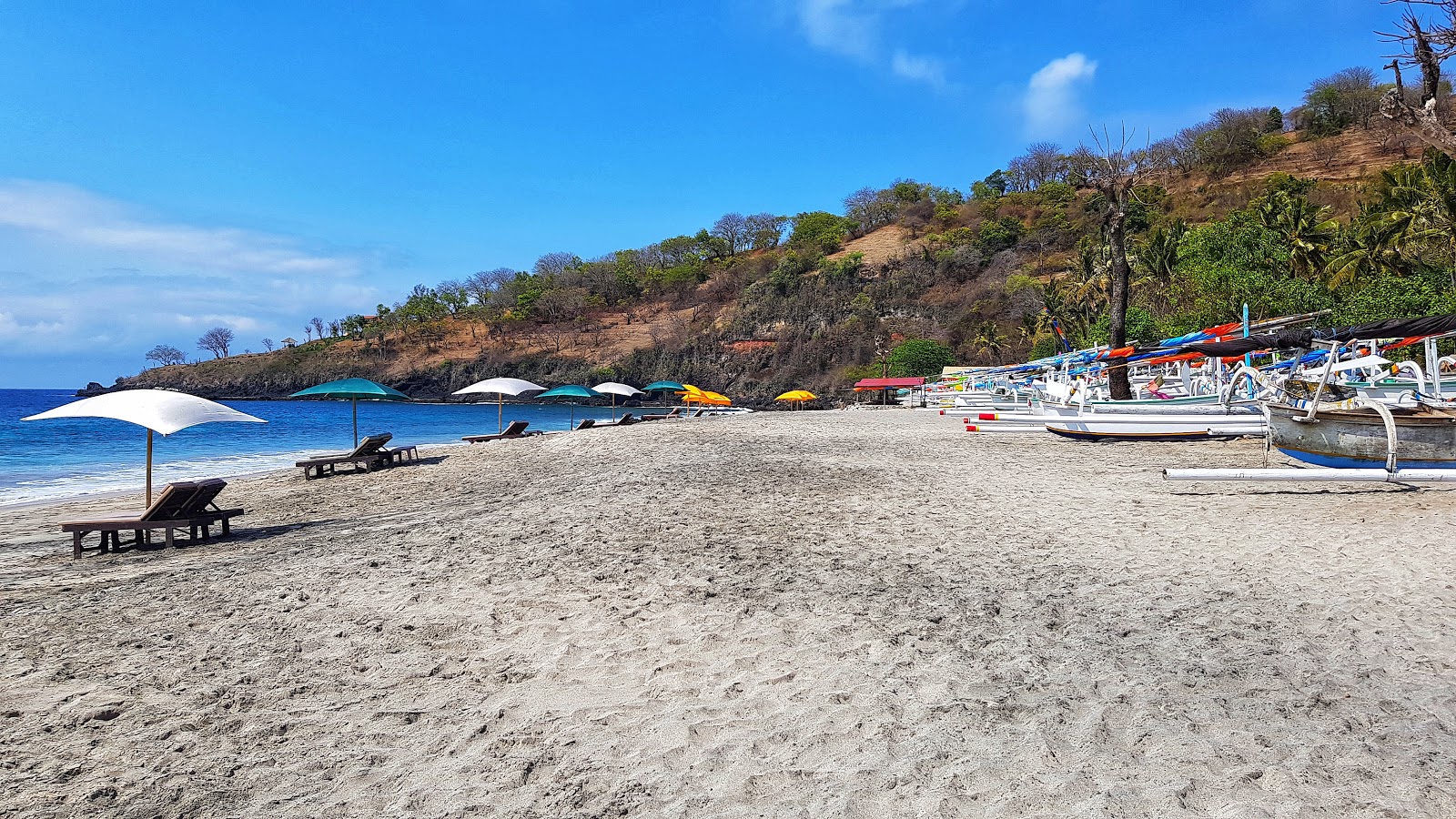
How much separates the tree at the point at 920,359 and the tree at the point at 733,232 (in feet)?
197

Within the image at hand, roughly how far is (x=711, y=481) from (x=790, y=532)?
11.4ft

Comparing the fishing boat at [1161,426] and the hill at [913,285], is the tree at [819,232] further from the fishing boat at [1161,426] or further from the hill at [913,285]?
the fishing boat at [1161,426]

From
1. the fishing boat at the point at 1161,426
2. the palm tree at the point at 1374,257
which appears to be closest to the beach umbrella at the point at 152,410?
the fishing boat at the point at 1161,426

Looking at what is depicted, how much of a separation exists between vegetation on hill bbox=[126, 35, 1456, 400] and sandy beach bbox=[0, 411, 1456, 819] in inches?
661

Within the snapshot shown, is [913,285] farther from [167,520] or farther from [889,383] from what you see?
[167,520]

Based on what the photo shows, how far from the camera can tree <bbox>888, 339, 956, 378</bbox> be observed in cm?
6300

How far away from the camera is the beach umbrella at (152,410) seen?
7.42m

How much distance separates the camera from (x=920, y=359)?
63281 mm

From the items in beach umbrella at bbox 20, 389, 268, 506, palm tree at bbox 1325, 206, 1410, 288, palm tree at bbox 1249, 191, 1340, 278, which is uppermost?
palm tree at bbox 1249, 191, 1340, 278

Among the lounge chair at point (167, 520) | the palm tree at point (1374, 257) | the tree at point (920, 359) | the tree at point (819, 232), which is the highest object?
the tree at point (819, 232)

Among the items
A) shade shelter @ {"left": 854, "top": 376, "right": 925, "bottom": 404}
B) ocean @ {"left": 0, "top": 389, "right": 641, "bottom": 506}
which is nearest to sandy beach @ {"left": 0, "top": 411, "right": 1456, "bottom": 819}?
ocean @ {"left": 0, "top": 389, "right": 641, "bottom": 506}

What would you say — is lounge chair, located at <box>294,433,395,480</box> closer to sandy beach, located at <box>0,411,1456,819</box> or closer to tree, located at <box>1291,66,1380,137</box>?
sandy beach, located at <box>0,411,1456,819</box>

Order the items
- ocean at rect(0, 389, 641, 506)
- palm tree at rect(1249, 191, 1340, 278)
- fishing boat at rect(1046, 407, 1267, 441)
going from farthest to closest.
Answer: palm tree at rect(1249, 191, 1340, 278), ocean at rect(0, 389, 641, 506), fishing boat at rect(1046, 407, 1267, 441)

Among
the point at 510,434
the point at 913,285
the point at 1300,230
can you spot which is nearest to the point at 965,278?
the point at 913,285
